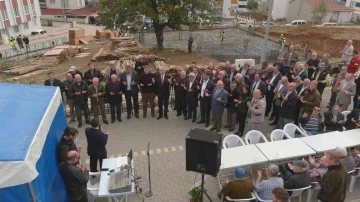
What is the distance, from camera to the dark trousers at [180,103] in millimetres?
9455

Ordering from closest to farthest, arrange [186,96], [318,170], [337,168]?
1. [337,168]
2. [318,170]
3. [186,96]

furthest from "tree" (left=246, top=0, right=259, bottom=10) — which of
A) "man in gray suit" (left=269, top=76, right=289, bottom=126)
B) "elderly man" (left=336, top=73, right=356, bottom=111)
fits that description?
"man in gray suit" (left=269, top=76, right=289, bottom=126)

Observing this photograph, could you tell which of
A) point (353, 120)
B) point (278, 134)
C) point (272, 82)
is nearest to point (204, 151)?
point (278, 134)

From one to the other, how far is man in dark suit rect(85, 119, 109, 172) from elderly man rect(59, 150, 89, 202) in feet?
3.06

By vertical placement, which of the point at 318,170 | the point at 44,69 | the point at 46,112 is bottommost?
the point at 44,69

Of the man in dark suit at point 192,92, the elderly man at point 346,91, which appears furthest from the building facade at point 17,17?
the elderly man at point 346,91

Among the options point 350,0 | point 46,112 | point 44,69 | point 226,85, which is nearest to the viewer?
point 46,112

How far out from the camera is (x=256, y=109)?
25.4 feet

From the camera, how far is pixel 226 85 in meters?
8.68

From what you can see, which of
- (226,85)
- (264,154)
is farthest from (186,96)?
(264,154)

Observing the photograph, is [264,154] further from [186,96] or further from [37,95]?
[37,95]

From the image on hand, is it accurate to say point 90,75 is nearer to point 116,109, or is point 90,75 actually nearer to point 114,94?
point 114,94

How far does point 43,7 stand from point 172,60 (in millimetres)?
50087

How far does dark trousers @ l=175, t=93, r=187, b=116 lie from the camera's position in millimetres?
9455
